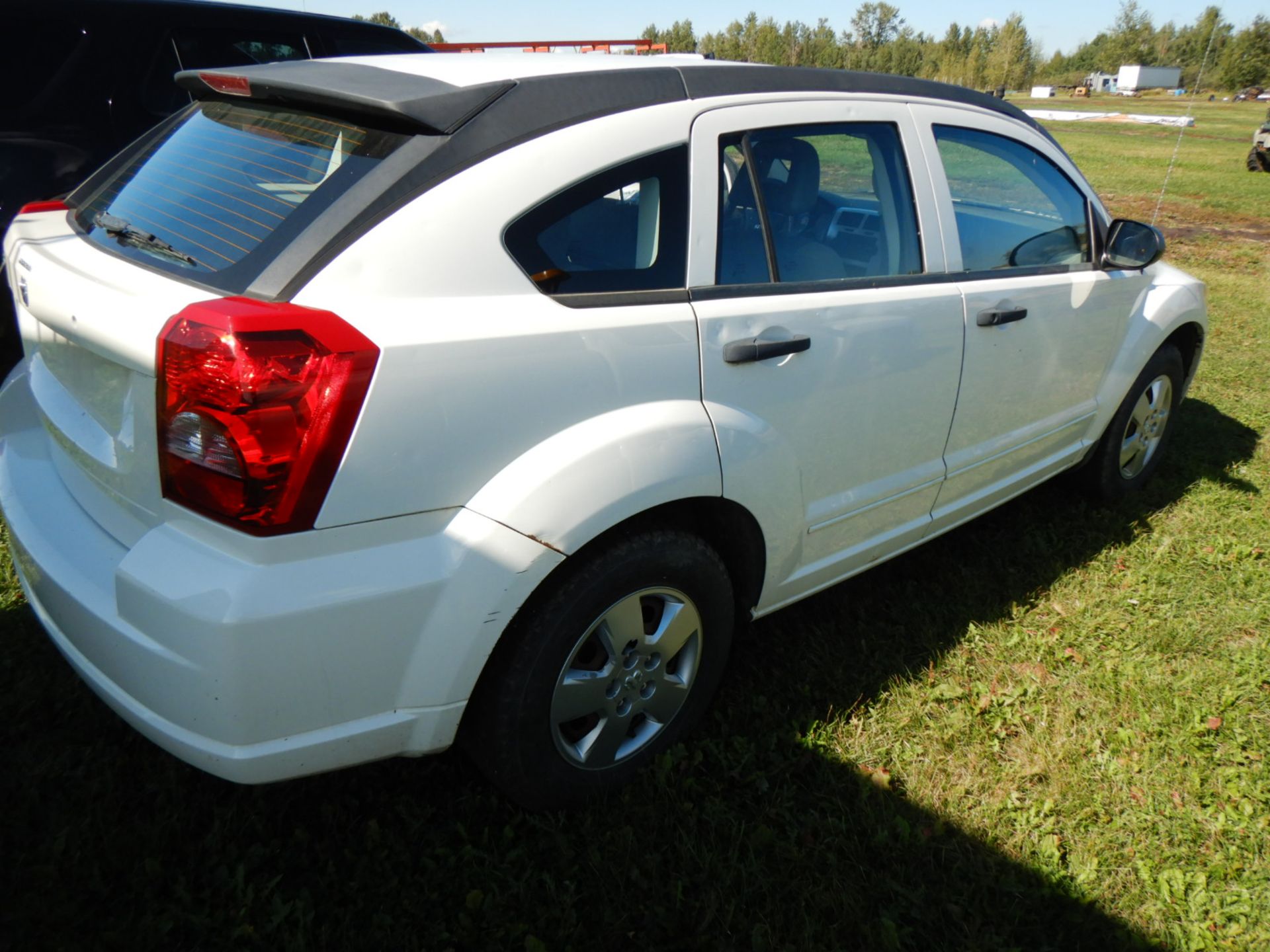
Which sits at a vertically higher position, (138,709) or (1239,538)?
(138,709)

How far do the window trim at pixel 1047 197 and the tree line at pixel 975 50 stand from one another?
63246mm

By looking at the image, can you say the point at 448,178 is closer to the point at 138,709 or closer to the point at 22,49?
the point at 138,709

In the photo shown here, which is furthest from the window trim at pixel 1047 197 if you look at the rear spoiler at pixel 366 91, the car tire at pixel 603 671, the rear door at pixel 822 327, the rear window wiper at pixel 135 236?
the rear window wiper at pixel 135 236

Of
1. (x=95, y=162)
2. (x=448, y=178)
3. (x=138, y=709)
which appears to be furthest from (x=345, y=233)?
(x=95, y=162)

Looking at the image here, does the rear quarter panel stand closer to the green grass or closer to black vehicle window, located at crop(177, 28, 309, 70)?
the green grass

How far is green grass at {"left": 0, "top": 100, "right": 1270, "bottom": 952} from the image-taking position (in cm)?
211

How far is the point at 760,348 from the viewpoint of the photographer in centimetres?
230

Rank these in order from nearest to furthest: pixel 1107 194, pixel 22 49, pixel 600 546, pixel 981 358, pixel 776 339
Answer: pixel 600 546 < pixel 776 339 < pixel 981 358 < pixel 22 49 < pixel 1107 194

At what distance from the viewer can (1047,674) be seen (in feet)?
10.3

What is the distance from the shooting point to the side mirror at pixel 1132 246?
3.52m

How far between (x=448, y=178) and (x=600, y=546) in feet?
2.80

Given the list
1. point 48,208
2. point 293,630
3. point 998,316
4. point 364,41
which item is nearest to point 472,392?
point 293,630

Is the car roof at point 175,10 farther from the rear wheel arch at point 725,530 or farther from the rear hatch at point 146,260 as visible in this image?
the rear wheel arch at point 725,530

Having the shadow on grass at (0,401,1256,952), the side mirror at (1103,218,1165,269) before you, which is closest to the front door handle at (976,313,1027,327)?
the side mirror at (1103,218,1165,269)
